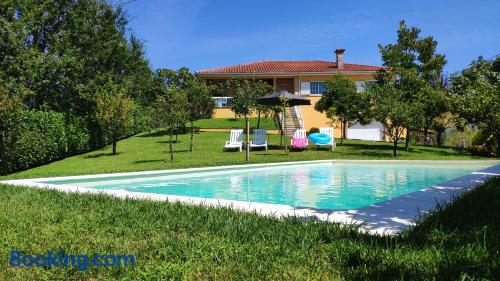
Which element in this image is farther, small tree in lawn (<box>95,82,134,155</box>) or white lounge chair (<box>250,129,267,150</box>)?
white lounge chair (<box>250,129,267,150</box>)

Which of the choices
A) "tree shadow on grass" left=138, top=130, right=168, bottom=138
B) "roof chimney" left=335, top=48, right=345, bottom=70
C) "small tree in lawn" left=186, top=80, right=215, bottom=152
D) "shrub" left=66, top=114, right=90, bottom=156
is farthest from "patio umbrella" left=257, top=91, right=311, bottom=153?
"roof chimney" left=335, top=48, right=345, bottom=70

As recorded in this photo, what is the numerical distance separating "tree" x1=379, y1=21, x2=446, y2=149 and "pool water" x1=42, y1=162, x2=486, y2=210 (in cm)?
708

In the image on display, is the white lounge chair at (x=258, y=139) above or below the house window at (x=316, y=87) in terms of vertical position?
below

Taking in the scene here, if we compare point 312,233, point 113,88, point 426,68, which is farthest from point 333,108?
point 312,233

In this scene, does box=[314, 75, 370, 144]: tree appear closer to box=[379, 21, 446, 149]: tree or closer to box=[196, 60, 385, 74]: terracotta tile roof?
box=[379, 21, 446, 149]: tree

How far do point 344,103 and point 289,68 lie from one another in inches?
569

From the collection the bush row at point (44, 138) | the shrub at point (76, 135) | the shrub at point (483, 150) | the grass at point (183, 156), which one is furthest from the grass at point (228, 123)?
the shrub at point (483, 150)

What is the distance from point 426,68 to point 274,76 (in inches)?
605

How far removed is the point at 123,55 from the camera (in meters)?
24.9

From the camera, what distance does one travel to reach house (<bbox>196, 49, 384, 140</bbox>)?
33344mm

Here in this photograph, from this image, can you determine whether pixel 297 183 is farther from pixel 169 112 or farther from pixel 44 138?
pixel 44 138

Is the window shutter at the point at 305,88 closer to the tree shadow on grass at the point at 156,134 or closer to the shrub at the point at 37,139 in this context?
the tree shadow on grass at the point at 156,134

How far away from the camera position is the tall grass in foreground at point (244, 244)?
3311 millimetres

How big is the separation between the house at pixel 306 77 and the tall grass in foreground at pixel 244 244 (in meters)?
26.7
